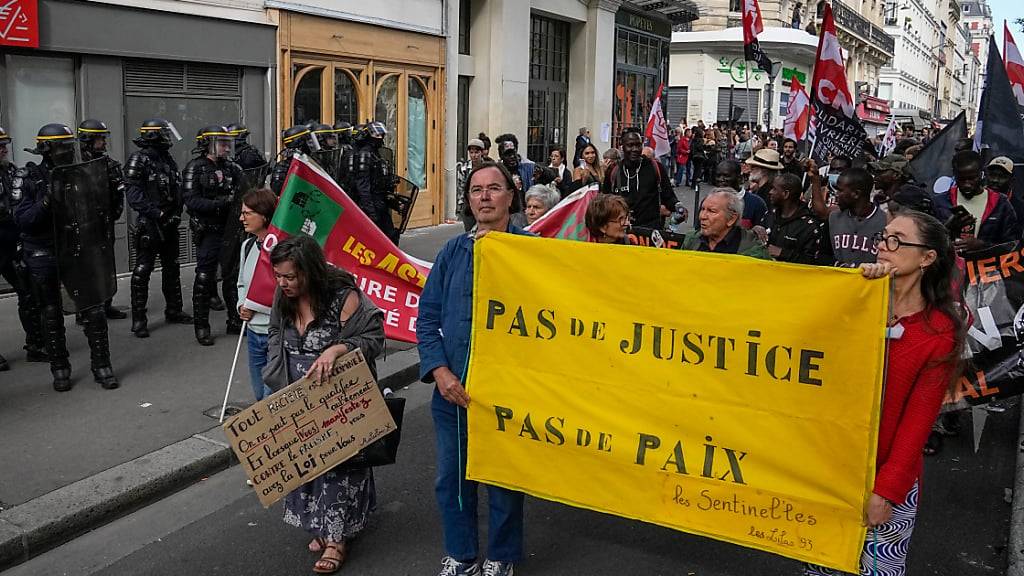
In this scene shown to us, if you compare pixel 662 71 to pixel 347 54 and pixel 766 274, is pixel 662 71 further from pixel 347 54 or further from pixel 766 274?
pixel 766 274

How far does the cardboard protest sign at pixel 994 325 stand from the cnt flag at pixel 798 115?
9043 mm

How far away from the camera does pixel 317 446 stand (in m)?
4.40

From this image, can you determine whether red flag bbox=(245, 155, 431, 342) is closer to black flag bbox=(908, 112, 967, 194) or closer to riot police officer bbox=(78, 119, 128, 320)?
riot police officer bbox=(78, 119, 128, 320)

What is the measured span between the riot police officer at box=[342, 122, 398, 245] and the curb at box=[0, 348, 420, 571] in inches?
189

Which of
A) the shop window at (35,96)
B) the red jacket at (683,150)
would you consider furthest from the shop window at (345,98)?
the red jacket at (683,150)

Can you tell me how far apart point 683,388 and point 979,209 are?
17.3 feet

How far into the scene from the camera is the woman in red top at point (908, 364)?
10.7 feet

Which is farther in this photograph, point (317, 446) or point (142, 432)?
point (142, 432)

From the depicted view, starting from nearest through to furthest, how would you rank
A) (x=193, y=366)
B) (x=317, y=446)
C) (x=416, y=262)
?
(x=317, y=446) → (x=416, y=262) → (x=193, y=366)

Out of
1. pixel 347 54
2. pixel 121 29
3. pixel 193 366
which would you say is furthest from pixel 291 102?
pixel 193 366

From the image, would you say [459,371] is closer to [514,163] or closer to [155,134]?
[155,134]

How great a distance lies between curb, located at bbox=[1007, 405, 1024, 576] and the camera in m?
4.64

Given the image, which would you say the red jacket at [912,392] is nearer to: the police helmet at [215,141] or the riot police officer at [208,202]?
the riot police officer at [208,202]

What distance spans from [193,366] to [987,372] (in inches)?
234
